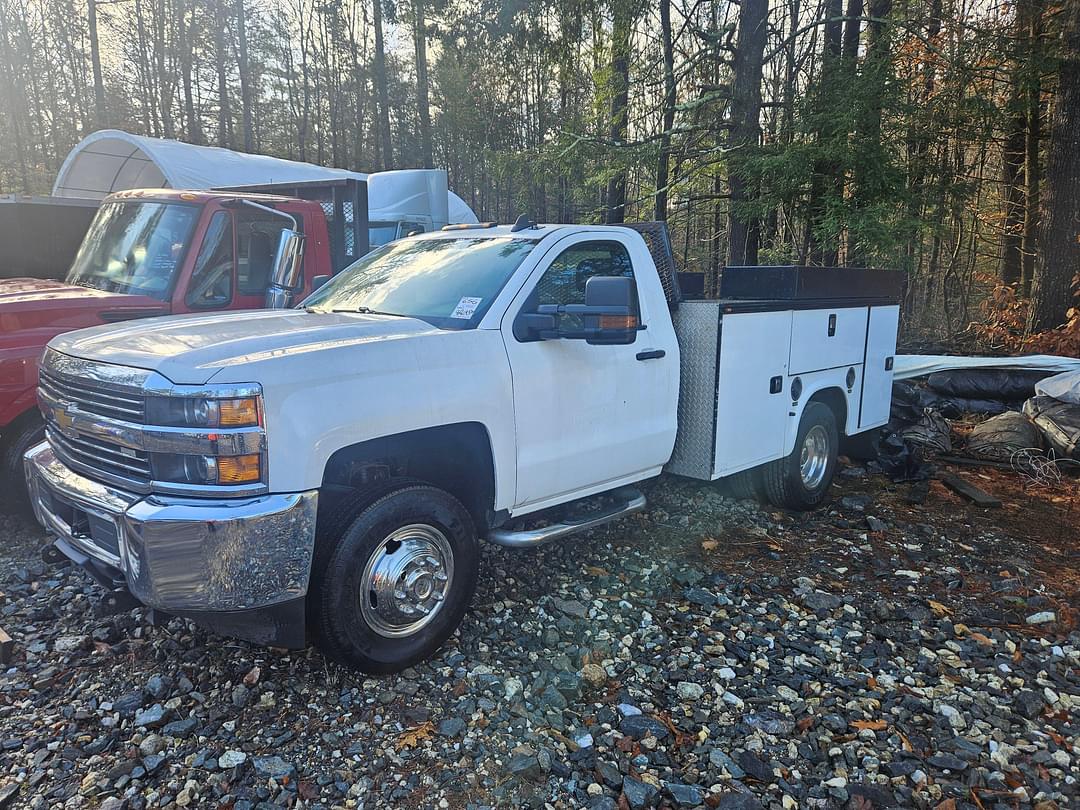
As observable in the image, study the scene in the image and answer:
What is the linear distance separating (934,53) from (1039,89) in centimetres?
135

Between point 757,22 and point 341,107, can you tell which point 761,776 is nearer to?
point 757,22

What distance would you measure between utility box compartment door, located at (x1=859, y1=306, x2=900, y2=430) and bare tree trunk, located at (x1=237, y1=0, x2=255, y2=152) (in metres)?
27.2

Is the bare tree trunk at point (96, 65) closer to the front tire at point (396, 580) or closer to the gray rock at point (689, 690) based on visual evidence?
the front tire at point (396, 580)

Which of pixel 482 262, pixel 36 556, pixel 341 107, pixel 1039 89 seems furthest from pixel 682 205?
pixel 341 107

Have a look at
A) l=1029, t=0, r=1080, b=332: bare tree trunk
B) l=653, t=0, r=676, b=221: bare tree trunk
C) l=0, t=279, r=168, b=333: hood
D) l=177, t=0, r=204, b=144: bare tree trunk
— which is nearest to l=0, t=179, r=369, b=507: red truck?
l=0, t=279, r=168, b=333: hood

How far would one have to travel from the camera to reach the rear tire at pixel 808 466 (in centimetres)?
565

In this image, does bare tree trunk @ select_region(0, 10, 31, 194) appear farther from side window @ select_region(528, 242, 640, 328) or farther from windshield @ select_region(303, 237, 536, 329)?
side window @ select_region(528, 242, 640, 328)

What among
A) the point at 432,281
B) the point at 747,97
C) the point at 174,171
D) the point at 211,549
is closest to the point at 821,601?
the point at 432,281

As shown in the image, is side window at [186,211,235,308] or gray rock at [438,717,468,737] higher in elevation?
side window at [186,211,235,308]

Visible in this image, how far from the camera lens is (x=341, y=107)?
102 feet

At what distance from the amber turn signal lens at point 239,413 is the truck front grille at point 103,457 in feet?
1.43

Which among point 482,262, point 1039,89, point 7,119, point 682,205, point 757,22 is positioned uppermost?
point 7,119

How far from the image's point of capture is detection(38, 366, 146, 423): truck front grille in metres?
3.03

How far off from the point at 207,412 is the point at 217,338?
0.55m
